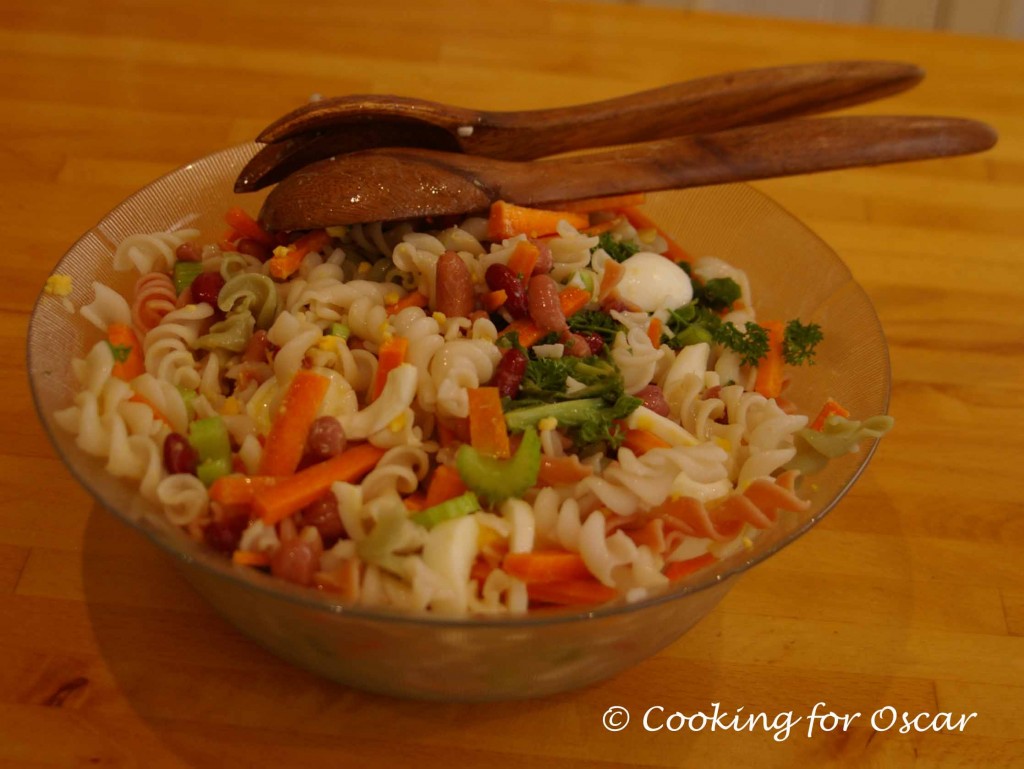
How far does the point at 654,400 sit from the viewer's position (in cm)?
193

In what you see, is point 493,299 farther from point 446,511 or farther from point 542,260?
point 446,511

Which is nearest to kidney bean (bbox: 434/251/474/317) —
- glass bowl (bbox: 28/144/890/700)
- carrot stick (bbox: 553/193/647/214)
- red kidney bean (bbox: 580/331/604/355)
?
red kidney bean (bbox: 580/331/604/355)

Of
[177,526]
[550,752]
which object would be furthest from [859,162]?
[177,526]

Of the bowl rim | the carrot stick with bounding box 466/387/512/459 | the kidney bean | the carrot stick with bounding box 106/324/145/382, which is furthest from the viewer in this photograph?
the kidney bean

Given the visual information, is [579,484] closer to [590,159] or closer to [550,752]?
[550,752]

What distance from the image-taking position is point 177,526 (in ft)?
5.24

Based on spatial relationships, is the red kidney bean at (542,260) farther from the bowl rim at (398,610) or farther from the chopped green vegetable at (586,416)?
the bowl rim at (398,610)

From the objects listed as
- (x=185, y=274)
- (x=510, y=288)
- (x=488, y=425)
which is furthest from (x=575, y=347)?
(x=185, y=274)

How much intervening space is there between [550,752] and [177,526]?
30.4 inches

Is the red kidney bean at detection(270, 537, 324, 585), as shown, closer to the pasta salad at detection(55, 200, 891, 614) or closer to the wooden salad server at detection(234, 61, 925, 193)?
the pasta salad at detection(55, 200, 891, 614)

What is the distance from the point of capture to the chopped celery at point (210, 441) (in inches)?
67.4

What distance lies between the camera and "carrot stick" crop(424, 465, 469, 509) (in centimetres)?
169

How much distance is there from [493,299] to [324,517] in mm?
591

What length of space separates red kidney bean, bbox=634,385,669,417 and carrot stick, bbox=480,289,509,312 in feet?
1.07
